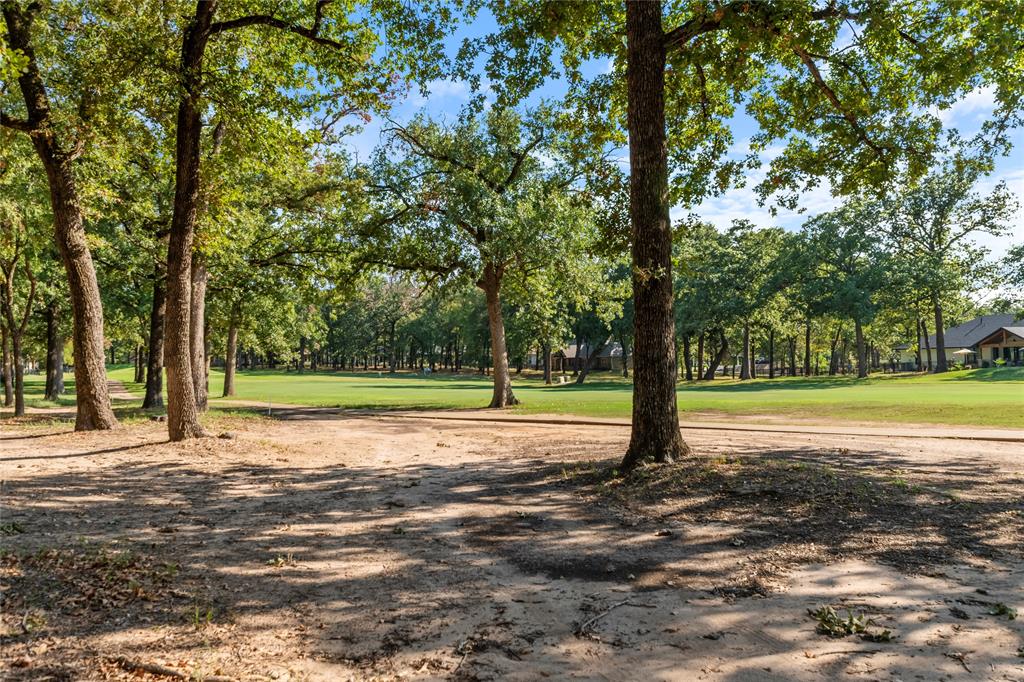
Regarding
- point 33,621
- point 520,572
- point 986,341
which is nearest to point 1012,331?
point 986,341

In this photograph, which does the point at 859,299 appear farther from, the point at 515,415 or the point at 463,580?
the point at 463,580

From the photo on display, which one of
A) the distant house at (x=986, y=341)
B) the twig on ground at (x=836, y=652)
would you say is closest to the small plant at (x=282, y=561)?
the twig on ground at (x=836, y=652)

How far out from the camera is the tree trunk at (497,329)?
25.2 meters

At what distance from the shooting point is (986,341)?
3031 inches

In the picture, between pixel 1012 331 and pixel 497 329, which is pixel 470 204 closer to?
pixel 497 329

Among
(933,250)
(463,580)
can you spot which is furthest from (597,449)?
(933,250)

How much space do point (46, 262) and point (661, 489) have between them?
89.5 feet

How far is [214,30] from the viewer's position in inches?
485

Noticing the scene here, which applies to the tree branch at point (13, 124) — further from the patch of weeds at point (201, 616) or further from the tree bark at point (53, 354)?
the tree bark at point (53, 354)

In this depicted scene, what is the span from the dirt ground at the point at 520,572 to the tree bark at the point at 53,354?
22850 millimetres

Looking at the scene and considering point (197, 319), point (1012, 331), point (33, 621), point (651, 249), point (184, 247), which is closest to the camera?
point (33, 621)

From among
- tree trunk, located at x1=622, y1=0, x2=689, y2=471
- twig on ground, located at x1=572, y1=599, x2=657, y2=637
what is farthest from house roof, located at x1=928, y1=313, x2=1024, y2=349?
twig on ground, located at x1=572, y1=599, x2=657, y2=637

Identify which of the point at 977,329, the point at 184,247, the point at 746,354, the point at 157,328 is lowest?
the point at 746,354

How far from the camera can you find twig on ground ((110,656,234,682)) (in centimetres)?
332
